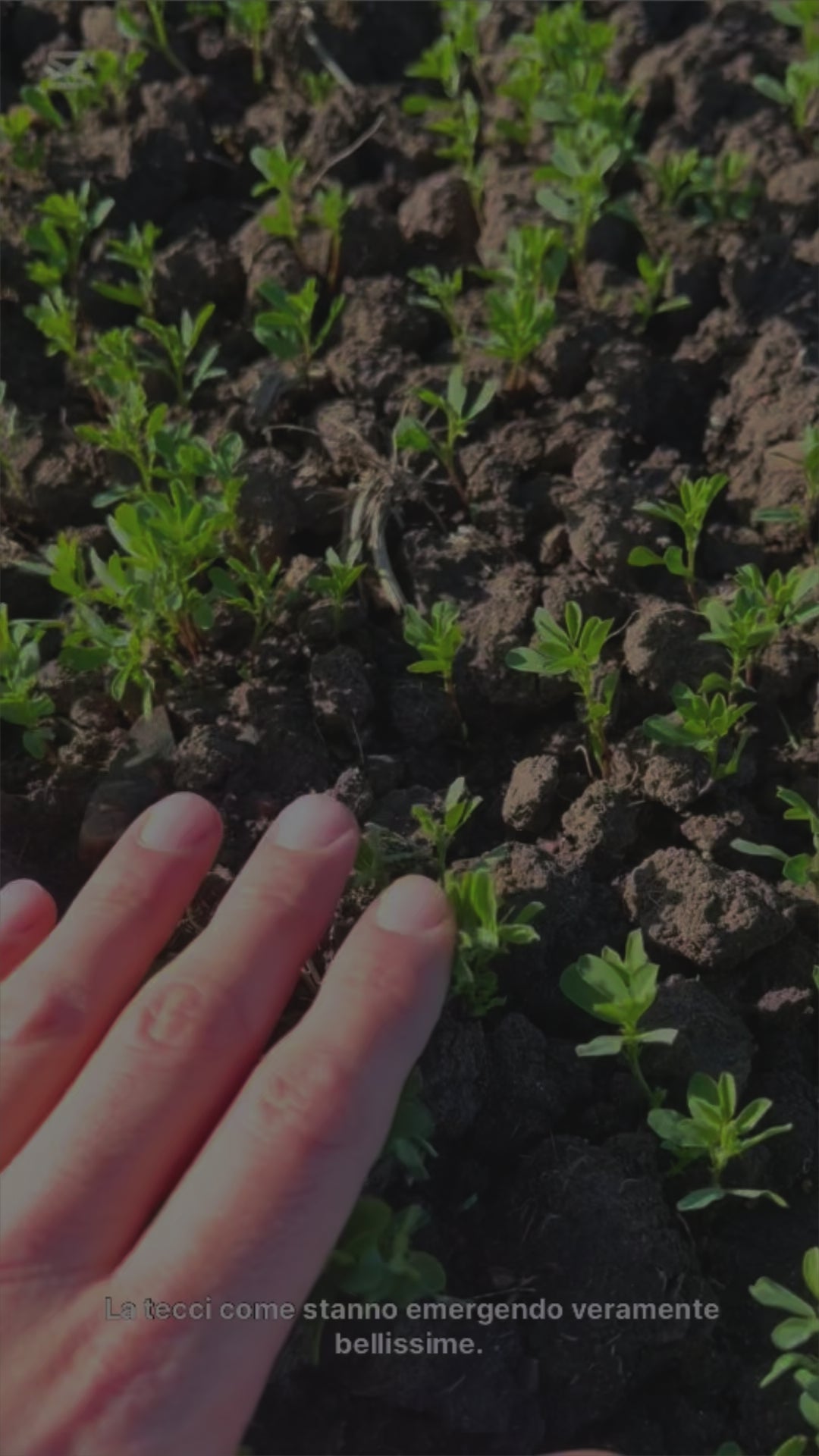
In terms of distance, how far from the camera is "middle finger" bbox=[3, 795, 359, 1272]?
1.57 meters

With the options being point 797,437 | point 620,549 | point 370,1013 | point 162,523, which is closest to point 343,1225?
point 370,1013

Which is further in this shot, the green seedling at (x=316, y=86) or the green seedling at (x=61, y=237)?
the green seedling at (x=316, y=86)

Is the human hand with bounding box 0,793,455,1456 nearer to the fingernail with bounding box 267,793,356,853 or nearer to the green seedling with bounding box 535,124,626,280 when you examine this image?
the fingernail with bounding box 267,793,356,853

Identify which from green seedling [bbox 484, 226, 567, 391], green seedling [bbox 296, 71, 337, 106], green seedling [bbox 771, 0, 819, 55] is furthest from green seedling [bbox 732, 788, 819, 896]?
green seedling [bbox 296, 71, 337, 106]

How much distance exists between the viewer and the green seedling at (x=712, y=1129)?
1.77 m

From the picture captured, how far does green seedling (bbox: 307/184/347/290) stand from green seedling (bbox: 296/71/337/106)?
0.39m

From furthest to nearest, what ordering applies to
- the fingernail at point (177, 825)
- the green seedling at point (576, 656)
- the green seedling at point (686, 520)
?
the green seedling at point (686, 520)
the green seedling at point (576, 656)
the fingernail at point (177, 825)

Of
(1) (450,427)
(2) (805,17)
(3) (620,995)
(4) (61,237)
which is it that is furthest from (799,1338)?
(2) (805,17)

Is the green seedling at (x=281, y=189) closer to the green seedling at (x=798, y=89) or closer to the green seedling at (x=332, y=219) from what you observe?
the green seedling at (x=332, y=219)

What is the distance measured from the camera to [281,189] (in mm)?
2920

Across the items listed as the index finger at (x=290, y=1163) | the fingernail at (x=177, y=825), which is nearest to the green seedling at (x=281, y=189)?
the fingernail at (x=177, y=825)

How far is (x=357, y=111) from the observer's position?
3260mm

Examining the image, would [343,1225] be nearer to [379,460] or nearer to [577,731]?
[577,731]

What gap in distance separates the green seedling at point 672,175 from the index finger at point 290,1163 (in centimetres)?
197
